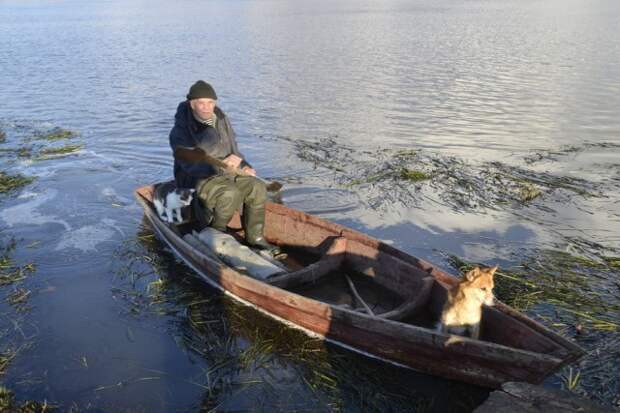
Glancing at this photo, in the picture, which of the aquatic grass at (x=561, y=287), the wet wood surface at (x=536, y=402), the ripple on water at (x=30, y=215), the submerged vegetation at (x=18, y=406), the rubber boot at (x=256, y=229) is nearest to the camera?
the wet wood surface at (x=536, y=402)

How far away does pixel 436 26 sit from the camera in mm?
39938

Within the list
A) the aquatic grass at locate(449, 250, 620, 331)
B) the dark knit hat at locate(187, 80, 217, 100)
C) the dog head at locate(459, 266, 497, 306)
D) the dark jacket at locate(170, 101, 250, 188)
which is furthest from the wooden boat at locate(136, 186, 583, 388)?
the dark knit hat at locate(187, 80, 217, 100)

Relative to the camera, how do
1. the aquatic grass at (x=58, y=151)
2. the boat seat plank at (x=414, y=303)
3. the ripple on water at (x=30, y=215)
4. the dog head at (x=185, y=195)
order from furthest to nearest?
the aquatic grass at (x=58, y=151), the ripple on water at (x=30, y=215), the dog head at (x=185, y=195), the boat seat plank at (x=414, y=303)

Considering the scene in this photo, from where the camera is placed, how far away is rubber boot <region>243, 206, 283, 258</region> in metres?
7.61

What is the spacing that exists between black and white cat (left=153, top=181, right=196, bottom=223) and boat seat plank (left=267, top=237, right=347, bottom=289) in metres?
2.34

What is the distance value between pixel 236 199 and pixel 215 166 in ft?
1.86

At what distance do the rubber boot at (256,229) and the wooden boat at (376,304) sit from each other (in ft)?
1.19

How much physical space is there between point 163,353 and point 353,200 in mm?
5534

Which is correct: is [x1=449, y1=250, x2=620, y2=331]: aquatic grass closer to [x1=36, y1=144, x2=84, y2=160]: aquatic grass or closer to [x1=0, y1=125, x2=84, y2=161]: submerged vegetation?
[x1=36, y1=144, x2=84, y2=160]: aquatic grass

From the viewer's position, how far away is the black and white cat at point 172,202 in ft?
26.2

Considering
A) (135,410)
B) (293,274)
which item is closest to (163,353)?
(135,410)

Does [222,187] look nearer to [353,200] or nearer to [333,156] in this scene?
[353,200]

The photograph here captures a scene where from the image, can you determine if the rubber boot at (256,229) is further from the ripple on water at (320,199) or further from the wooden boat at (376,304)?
the ripple on water at (320,199)

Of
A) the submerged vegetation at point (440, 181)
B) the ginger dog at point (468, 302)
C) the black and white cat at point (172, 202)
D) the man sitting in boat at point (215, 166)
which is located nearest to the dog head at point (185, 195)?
the black and white cat at point (172, 202)
